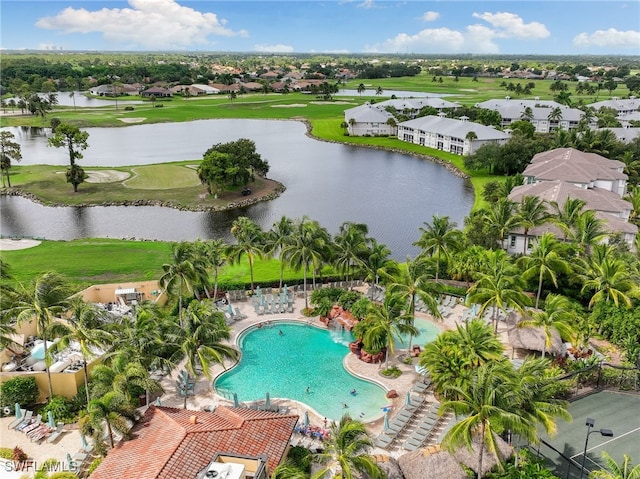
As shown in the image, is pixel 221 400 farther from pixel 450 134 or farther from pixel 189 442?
pixel 450 134

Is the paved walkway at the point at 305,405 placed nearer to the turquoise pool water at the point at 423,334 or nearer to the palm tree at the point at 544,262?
the turquoise pool water at the point at 423,334

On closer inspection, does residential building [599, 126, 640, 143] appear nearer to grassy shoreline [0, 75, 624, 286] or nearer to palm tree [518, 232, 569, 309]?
grassy shoreline [0, 75, 624, 286]

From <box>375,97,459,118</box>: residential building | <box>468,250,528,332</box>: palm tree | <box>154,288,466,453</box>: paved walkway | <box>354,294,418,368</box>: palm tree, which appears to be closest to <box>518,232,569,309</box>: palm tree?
<box>468,250,528,332</box>: palm tree

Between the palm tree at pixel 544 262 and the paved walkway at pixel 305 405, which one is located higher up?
the palm tree at pixel 544 262

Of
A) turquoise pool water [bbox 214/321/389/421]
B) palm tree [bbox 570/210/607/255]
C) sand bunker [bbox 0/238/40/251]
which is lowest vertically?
turquoise pool water [bbox 214/321/389/421]

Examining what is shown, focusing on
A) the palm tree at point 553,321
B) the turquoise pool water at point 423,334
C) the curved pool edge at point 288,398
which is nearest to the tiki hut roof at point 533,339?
the palm tree at point 553,321

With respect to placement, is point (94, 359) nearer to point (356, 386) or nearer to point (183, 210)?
point (356, 386)
